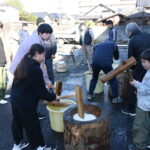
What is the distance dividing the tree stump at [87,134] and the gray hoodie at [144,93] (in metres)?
0.49

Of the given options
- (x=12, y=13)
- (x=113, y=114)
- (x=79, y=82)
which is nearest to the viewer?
(x=113, y=114)

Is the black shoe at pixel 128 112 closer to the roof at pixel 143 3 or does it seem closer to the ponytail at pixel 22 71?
the ponytail at pixel 22 71

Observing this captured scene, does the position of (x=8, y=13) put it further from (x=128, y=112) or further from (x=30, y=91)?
(x=30, y=91)

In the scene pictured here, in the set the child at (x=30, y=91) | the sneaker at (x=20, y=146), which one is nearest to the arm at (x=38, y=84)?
the child at (x=30, y=91)

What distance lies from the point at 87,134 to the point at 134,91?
6.33ft

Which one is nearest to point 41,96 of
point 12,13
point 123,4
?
point 12,13

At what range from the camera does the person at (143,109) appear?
9.63ft

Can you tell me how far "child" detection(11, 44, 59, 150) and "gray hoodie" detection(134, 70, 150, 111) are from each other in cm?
113

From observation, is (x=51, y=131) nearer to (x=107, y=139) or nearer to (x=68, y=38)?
(x=107, y=139)

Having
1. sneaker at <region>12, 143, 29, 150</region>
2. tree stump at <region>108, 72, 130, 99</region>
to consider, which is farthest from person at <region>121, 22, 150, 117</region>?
sneaker at <region>12, 143, 29, 150</region>

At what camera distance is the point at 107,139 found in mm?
3141

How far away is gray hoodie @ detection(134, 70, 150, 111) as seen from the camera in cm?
292

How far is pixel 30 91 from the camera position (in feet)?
9.84

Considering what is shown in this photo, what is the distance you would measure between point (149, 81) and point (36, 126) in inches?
63.4
